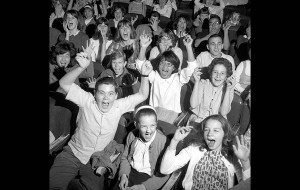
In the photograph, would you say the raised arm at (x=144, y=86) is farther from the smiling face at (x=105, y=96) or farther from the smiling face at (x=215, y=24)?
the smiling face at (x=215, y=24)

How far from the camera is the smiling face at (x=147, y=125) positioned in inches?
90.1

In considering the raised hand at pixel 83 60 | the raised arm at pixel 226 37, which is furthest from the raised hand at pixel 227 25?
the raised hand at pixel 83 60

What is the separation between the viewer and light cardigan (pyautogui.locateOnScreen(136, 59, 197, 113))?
2.39 metres

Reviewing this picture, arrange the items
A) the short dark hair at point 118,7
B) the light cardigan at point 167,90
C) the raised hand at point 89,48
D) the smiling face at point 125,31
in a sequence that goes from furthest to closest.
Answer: the short dark hair at point 118,7 < the smiling face at point 125,31 < the raised hand at point 89,48 < the light cardigan at point 167,90

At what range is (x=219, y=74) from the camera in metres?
2.32

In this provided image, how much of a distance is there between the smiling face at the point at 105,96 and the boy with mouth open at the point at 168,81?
0.98 ft

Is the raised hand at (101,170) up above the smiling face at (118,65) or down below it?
below

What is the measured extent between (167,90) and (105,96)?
473mm

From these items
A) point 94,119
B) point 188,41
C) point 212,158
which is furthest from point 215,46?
point 94,119

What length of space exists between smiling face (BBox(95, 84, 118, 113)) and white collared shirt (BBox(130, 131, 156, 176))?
0.36 meters

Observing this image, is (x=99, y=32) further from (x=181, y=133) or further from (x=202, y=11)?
(x=181, y=133)

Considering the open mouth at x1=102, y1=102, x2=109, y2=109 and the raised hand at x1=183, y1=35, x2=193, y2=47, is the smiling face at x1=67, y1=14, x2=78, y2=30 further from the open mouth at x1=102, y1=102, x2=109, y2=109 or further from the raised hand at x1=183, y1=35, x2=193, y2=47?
the raised hand at x1=183, y1=35, x2=193, y2=47
